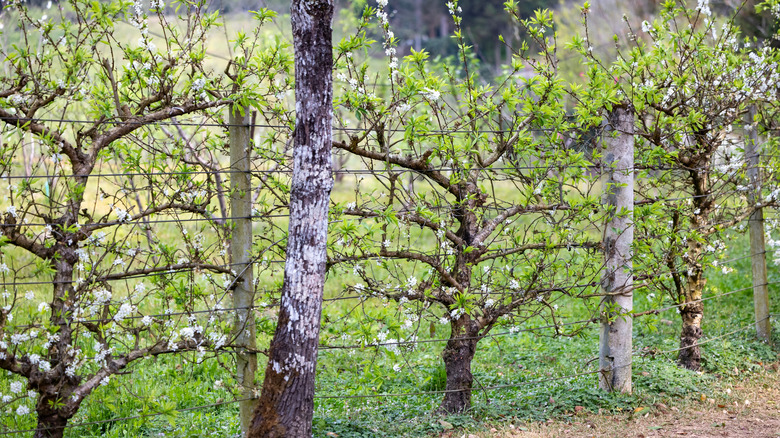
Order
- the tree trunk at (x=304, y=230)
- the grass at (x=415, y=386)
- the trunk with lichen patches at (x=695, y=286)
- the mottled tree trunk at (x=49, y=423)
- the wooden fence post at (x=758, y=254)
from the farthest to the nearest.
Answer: the wooden fence post at (x=758, y=254)
the trunk with lichen patches at (x=695, y=286)
the grass at (x=415, y=386)
the mottled tree trunk at (x=49, y=423)
the tree trunk at (x=304, y=230)

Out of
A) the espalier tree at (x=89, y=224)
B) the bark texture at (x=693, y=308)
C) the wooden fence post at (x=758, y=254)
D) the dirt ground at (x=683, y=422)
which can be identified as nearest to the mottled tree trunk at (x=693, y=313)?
the bark texture at (x=693, y=308)

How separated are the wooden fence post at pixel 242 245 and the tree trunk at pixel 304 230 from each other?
0.53 meters

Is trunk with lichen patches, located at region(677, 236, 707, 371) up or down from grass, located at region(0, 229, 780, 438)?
up

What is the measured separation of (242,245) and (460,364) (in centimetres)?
174

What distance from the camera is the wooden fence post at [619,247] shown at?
172 inches

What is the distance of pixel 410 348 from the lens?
4062mm

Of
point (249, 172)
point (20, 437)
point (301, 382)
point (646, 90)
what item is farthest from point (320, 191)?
point (20, 437)

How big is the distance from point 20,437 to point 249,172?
8.30 feet

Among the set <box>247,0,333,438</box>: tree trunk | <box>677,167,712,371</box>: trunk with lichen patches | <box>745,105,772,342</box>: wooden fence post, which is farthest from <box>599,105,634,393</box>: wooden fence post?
<box>247,0,333,438</box>: tree trunk

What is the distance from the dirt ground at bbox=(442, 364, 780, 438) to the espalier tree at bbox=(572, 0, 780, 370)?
66cm

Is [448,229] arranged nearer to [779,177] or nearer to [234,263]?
[234,263]

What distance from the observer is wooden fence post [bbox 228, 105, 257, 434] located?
12.3 ft

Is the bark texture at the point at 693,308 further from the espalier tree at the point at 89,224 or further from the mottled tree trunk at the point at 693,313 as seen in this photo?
the espalier tree at the point at 89,224

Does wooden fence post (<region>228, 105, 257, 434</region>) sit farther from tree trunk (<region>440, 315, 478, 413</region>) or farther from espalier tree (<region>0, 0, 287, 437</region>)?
tree trunk (<region>440, 315, 478, 413</region>)
